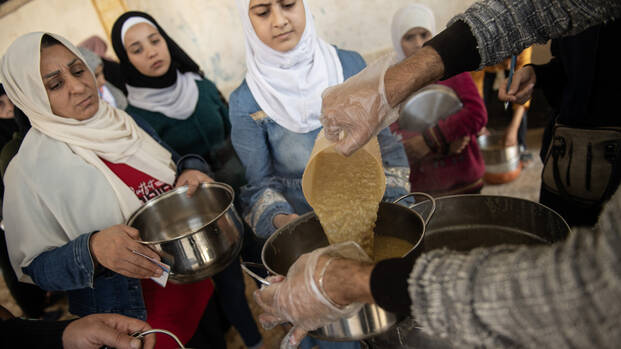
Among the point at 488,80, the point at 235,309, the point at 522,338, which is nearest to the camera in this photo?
the point at 522,338

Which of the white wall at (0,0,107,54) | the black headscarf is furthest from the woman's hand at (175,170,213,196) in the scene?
the white wall at (0,0,107,54)

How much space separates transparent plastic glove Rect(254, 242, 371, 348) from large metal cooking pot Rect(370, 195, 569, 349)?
189mm

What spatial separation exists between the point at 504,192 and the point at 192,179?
215 cm

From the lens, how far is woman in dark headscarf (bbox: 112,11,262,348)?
184cm

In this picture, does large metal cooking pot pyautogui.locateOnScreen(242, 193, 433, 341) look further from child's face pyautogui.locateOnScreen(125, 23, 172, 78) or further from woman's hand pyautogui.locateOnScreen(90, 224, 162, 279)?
child's face pyautogui.locateOnScreen(125, 23, 172, 78)

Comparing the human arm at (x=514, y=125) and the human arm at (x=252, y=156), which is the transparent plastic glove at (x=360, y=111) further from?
the human arm at (x=514, y=125)

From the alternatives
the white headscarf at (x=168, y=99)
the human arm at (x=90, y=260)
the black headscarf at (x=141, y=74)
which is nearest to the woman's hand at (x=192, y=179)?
the human arm at (x=90, y=260)

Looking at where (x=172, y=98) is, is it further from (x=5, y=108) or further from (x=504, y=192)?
(x=504, y=192)

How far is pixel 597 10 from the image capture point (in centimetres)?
65

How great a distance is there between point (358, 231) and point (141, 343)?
63 cm

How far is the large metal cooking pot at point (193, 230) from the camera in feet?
3.30

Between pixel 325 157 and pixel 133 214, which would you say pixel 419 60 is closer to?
pixel 325 157

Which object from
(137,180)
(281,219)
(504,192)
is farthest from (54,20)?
(504,192)

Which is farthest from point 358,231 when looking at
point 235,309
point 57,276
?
point 235,309
